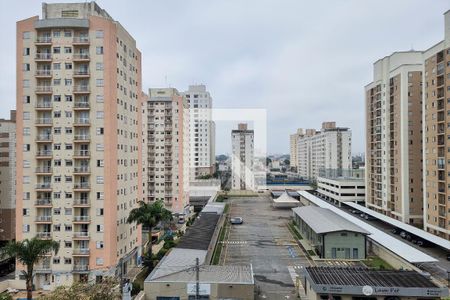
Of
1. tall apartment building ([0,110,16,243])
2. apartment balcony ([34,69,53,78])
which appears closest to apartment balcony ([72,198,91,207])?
apartment balcony ([34,69,53,78])

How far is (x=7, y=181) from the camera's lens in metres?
46.9

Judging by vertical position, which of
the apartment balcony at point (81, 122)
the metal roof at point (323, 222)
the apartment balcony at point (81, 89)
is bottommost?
the metal roof at point (323, 222)

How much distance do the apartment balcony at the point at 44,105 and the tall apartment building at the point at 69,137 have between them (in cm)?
9

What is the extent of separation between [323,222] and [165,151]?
35.0 m

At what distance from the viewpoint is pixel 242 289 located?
83.2 ft

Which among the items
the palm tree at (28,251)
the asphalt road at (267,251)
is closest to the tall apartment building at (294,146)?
the asphalt road at (267,251)

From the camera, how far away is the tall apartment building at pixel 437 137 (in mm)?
41125

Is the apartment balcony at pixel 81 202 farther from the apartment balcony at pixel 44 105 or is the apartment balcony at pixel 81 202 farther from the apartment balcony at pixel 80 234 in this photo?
the apartment balcony at pixel 44 105

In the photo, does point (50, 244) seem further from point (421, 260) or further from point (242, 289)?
point (421, 260)

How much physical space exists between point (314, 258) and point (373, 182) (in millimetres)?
33007

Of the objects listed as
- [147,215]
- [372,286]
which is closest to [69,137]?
[147,215]

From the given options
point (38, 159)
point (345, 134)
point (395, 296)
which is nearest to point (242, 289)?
point (395, 296)

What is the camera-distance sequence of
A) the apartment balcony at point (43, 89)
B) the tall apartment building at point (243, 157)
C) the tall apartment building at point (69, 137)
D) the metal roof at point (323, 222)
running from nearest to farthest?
the tall apartment building at point (69, 137), the apartment balcony at point (43, 89), the metal roof at point (323, 222), the tall apartment building at point (243, 157)

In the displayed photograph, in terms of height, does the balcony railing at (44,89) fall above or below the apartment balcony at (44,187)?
above
